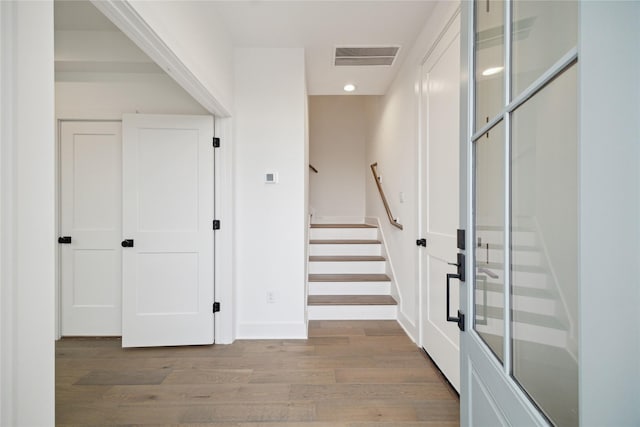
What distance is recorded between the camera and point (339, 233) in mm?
4320

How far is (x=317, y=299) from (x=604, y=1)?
314 cm

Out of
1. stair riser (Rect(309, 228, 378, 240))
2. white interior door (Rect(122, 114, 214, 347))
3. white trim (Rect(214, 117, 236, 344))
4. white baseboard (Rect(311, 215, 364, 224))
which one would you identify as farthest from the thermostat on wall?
white baseboard (Rect(311, 215, 364, 224))

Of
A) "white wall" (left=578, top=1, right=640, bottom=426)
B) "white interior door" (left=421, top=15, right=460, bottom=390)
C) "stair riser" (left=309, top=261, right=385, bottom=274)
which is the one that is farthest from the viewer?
"stair riser" (left=309, top=261, right=385, bottom=274)

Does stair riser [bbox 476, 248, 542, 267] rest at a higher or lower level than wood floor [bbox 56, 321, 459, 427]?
higher

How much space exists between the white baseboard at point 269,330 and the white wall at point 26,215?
213 cm

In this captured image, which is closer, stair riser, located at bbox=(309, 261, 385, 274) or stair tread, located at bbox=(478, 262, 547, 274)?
stair tread, located at bbox=(478, 262, 547, 274)

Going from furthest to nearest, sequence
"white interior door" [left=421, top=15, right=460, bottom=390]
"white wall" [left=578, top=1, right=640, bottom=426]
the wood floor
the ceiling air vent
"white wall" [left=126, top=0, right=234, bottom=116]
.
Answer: the ceiling air vent
"white interior door" [left=421, top=15, right=460, bottom=390]
the wood floor
"white wall" [left=126, top=0, right=234, bottom=116]
"white wall" [left=578, top=1, right=640, bottom=426]

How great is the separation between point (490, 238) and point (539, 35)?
527mm

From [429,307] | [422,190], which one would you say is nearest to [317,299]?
[429,307]

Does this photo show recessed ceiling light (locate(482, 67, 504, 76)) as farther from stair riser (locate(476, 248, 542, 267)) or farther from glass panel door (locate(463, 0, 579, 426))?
stair riser (locate(476, 248, 542, 267))

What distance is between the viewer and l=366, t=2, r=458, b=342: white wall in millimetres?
2510

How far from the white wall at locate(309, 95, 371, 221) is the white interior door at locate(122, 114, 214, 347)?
9.69 feet

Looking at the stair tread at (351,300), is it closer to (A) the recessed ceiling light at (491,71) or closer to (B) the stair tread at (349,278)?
(B) the stair tread at (349,278)

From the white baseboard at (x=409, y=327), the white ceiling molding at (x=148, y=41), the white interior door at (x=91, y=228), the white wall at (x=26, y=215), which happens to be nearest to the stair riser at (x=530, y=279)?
the white wall at (x=26, y=215)
